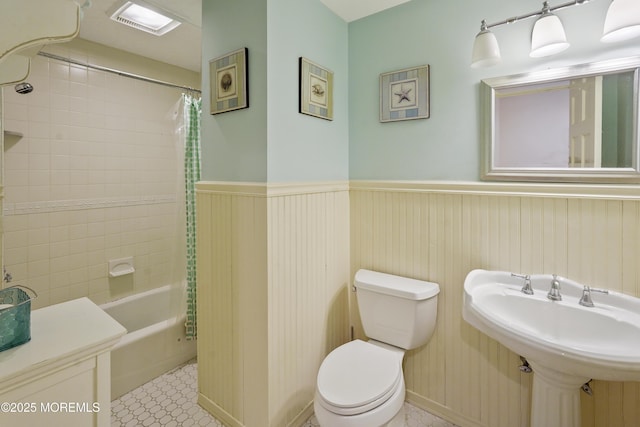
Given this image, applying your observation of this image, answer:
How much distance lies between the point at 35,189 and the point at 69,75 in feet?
2.78

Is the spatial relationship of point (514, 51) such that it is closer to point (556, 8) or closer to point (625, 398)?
point (556, 8)

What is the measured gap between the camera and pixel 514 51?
1.47m

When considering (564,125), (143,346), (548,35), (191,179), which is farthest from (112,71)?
(564,125)

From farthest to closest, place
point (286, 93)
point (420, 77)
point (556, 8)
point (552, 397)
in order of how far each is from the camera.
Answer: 1. point (420, 77)
2. point (286, 93)
3. point (556, 8)
4. point (552, 397)

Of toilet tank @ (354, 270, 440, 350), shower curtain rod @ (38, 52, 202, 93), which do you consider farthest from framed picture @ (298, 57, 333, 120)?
shower curtain rod @ (38, 52, 202, 93)

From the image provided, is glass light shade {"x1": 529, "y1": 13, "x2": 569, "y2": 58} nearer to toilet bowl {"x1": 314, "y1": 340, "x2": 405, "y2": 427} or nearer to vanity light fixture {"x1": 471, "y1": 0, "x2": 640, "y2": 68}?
vanity light fixture {"x1": 471, "y1": 0, "x2": 640, "y2": 68}

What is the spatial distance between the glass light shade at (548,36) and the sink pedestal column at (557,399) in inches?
50.6

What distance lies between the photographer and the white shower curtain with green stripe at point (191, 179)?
2.18 metres

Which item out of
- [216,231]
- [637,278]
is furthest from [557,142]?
[216,231]

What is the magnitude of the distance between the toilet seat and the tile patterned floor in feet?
1.69

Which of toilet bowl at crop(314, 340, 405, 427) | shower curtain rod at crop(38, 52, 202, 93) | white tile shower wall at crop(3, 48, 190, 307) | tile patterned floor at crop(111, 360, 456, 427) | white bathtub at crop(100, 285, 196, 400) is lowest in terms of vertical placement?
tile patterned floor at crop(111, 360, 456, 427)

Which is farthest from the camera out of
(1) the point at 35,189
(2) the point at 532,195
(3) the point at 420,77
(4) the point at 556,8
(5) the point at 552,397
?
(1) the point at 35,189

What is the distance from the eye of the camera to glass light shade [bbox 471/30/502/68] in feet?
4.59

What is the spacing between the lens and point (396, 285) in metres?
1.66
